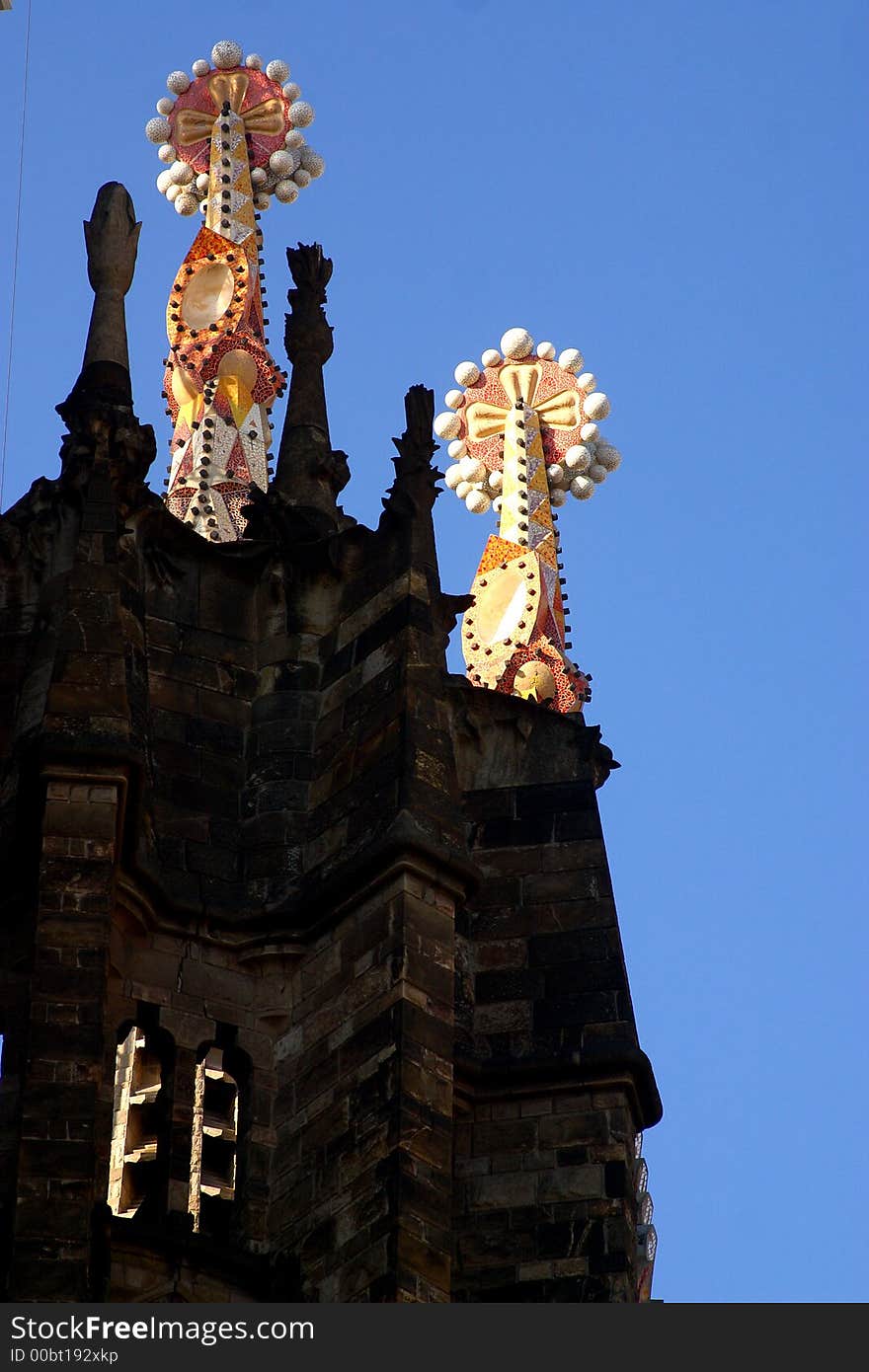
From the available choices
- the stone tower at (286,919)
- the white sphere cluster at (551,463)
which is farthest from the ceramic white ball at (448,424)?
the stone tower at (286,919)

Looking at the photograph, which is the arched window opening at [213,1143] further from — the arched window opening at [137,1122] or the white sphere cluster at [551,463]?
the white sphere cluster at [551,463]

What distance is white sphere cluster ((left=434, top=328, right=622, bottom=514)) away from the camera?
43.7 meters

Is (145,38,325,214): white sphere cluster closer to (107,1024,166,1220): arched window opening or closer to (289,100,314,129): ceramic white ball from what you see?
(289,100,314,129): ceramic white ball

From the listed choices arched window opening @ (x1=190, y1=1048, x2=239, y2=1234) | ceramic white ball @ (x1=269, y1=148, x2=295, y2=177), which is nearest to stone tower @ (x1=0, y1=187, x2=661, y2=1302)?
arched window opening @ (x1=190, y1=1048, x2=239, y2=1234)

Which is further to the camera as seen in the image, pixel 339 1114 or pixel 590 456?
pixel 590 456

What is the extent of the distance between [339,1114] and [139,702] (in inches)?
144

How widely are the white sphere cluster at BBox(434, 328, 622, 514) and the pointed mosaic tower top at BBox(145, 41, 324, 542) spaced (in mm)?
2049

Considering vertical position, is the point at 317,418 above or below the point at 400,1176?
above

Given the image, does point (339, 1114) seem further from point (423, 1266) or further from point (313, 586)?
point (313, 586)

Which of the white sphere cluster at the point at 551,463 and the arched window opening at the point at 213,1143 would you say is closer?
the arched window opening at the point at 213,1143

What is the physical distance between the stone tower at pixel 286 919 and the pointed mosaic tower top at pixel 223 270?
4.24 metres

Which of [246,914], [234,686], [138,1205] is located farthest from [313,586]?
[138,1205]

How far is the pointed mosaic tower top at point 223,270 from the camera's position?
137ft

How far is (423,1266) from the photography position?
99.3 feet
